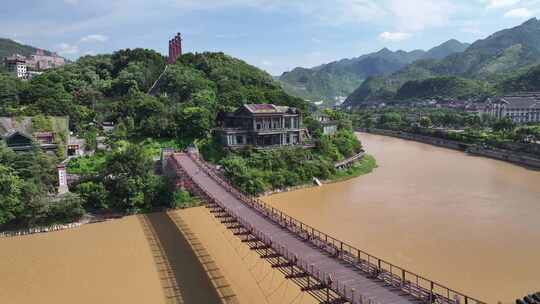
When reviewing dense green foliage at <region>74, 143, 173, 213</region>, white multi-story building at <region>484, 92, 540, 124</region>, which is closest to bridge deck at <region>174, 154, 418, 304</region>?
dense green foliage at <region>74, 143, 173, 213</region>

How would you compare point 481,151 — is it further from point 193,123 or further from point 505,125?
point 193,123

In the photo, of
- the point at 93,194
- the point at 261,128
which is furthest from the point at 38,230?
the point at 261,128

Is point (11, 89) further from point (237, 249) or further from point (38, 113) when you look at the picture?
point (237, 249)

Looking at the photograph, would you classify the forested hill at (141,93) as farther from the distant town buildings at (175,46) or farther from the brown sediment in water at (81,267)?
the brown sediment in water at (81,267)

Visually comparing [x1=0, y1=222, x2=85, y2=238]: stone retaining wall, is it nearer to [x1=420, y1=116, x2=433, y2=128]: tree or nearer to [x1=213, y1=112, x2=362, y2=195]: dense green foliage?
[x1=213, y1=112, x2=362, y2=195]: dense green foliage

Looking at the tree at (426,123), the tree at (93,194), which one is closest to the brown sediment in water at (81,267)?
the tree at (93,194)

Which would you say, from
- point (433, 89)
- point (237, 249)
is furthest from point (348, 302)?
point (433, 89)
